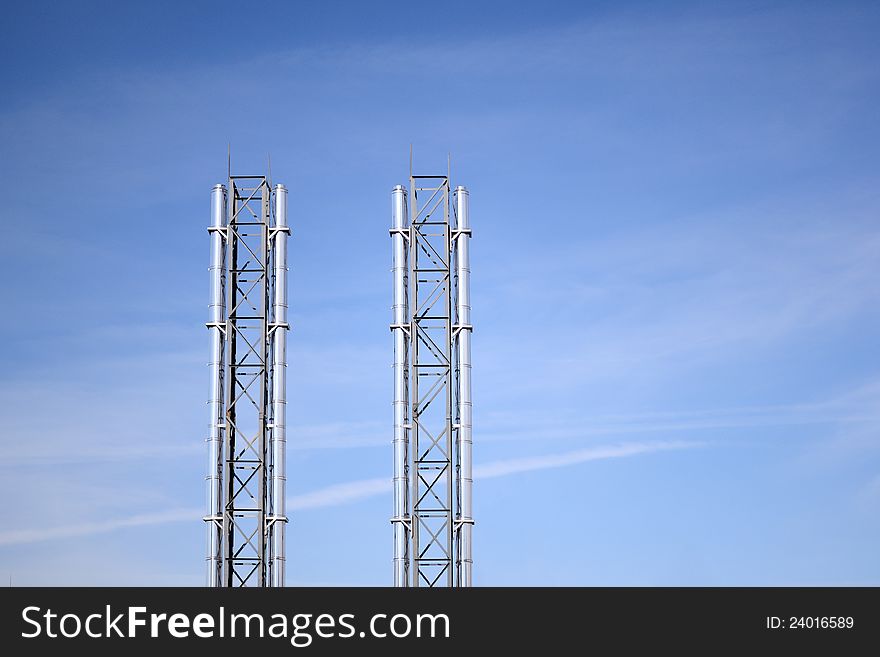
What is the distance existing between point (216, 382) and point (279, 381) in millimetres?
1561

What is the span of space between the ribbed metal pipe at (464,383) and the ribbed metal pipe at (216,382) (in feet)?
19.4

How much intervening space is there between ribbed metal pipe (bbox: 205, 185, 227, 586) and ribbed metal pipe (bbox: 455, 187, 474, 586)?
19.4 feet

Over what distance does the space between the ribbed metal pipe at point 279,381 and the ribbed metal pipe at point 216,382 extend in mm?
1316

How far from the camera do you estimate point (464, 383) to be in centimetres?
3162

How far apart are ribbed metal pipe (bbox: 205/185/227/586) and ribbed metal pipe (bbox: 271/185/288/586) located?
132cm

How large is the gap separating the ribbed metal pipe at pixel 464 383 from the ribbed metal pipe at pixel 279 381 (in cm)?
436

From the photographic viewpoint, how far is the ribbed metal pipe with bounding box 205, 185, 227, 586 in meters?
31.7

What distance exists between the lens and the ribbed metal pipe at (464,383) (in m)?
30.8

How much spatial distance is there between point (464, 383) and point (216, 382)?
6152mm

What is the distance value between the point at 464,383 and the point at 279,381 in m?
4.60
